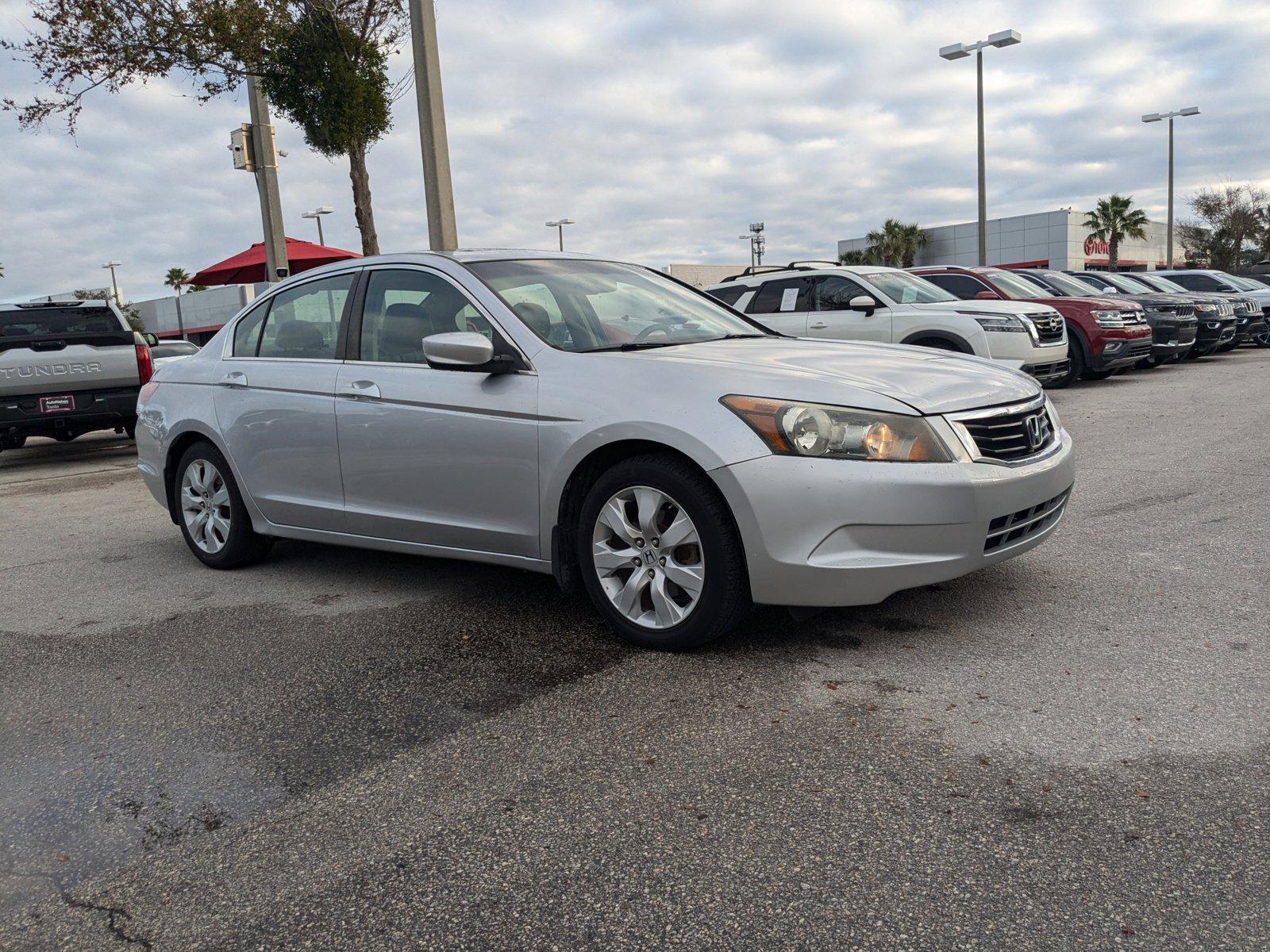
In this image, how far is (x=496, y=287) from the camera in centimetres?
464

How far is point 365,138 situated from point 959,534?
38.8ft

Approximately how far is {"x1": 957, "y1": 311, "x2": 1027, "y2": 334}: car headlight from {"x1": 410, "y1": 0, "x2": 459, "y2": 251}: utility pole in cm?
570

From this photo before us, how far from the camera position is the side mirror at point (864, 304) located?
11.2 metres

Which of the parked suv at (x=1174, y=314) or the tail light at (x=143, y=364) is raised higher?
the tail light at (x=143, y=364)

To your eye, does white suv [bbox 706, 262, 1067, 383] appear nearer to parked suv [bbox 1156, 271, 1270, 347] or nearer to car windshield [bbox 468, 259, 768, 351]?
car windshield [bbox 468, 259, 768, 351]

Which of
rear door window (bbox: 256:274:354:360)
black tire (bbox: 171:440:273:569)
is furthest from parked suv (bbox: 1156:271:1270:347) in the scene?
black tire (bbox: 171:440:273:569)

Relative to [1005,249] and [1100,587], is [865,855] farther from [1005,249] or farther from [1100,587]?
[1005,249]

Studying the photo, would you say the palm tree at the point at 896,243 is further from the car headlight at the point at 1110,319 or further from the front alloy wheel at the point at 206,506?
the front alloy wheel at the point at 206,506

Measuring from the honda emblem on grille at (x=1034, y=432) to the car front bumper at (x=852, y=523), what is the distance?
0.43 m

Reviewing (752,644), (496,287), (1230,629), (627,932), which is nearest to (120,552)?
(496,287)

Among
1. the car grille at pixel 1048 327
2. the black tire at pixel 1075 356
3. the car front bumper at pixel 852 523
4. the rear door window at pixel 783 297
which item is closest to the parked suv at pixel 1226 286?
the black tire at pixel 1075 356

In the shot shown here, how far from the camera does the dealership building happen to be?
54969mm

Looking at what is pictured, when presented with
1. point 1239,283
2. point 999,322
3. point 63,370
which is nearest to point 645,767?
point 63,370

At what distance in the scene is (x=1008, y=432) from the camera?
3973mm
